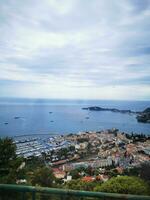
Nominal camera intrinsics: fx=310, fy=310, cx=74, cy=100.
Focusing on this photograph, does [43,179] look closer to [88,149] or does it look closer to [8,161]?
[8,161]

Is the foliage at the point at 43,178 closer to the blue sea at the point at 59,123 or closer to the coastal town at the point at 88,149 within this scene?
the coastal town at the point at 88,149

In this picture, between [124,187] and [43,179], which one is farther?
[43,179]

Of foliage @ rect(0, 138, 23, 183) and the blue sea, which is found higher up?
foliage @ rect(0, 138, 23, 183)

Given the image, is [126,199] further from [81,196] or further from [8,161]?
[8,161]

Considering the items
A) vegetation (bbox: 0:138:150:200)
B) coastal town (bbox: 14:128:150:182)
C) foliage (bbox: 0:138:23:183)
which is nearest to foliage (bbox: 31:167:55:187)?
vegetation (bbox: 0:138:150:200)

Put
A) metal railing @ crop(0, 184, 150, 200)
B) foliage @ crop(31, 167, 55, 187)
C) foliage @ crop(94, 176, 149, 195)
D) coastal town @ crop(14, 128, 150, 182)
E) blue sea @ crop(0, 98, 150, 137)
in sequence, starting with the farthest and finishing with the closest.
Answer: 1. blue sea @ crop(0, 98, 150, 137)
2. coastal town @ crop(14, 128, 150, 182)
3. foliage @ crop(31, 167, 55, 187)
4. foliage @ crop(94, 176, 149, 195)
5. metal railing @ crop(0, 184, 150, 200)

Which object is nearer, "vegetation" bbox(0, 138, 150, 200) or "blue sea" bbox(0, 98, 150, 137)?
"vegetation" bbox(0, 138, 150, 200)

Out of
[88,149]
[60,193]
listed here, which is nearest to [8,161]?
[60,193]

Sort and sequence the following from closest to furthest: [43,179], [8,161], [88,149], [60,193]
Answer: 1. [60,193]
2. [8,161]
3. [43,179]
4. [88,149]

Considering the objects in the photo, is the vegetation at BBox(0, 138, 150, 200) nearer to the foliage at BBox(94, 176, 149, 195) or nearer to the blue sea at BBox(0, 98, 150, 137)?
the foliage at BBox(94, 176, 149, 195)

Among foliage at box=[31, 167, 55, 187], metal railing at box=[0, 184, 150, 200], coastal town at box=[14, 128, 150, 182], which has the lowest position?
coastal town at box=[14, 128, 150, 182]

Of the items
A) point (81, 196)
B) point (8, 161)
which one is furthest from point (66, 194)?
point (8, 161)

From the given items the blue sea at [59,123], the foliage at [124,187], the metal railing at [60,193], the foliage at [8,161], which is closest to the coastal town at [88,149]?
the blue sea at [59,123]
